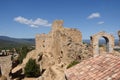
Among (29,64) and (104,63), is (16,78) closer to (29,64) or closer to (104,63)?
(29,64)

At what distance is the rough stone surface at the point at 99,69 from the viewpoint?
23.9ft

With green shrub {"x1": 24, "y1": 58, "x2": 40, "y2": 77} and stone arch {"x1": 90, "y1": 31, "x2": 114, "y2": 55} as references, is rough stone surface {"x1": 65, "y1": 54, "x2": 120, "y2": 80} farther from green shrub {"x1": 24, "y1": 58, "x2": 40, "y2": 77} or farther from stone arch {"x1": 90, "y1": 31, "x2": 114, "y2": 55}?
green shrub {"x1": 24, "y1": 58, "x2": 40, "y2": 77}

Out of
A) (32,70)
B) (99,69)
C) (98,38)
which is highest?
(98,38)

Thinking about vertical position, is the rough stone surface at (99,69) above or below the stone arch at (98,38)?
below

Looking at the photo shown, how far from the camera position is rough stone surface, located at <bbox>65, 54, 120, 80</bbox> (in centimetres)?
729

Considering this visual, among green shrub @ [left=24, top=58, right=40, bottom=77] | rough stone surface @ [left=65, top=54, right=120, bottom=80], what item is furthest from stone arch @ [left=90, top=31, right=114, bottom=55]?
rough stone surface @ [left=65, top=54, right=120, bottom=80]

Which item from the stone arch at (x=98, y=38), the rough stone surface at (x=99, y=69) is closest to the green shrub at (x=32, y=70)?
the stone arch at (x=98, y=38)

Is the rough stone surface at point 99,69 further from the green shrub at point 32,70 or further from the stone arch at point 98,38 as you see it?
the green shrub at point 32,70

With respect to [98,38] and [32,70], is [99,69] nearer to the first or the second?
[98,38]

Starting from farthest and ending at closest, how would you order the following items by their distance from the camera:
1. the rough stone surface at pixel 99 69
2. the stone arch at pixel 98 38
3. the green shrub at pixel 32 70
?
the green shrub at pixel 32 70
the stone arch at pixel 98 38
the rough stone surface at pixel 99 69

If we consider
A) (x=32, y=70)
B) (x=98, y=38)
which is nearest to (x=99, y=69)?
(x=98, y=38)

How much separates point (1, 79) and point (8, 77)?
6.01 ft

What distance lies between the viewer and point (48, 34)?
36219mm

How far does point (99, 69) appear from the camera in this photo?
27.6 feet
